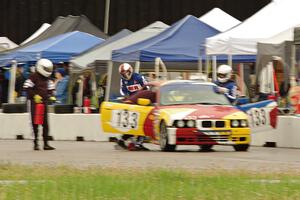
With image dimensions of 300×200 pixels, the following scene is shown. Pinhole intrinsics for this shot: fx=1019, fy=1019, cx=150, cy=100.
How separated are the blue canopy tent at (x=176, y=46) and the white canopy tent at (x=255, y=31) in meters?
2.18

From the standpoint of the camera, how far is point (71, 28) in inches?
1559

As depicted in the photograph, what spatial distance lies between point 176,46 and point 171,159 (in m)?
14.5

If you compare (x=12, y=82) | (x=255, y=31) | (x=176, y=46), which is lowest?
(x=12, y=82)

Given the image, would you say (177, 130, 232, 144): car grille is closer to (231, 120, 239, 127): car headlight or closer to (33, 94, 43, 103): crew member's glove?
(231, 120, 239, 127): car headlight

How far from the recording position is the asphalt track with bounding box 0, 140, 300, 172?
14609 millimetres

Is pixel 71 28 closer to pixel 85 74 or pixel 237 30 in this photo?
pixel 85 74

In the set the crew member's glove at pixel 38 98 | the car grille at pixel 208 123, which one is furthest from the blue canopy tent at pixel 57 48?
the car grille at pixel 208 123

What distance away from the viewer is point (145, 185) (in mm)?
10617

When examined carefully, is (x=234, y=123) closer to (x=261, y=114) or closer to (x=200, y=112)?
(x=200, y=112)

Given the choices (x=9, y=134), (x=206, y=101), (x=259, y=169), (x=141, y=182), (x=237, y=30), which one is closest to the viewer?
(x=141, y=182)

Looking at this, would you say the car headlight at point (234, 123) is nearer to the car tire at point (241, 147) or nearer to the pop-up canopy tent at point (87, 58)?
the car tire at point (241, 147)

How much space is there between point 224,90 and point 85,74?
14.4 metres

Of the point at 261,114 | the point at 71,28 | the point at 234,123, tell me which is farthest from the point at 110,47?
the point at 234,123

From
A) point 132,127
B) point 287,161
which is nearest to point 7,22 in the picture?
point 132,127
